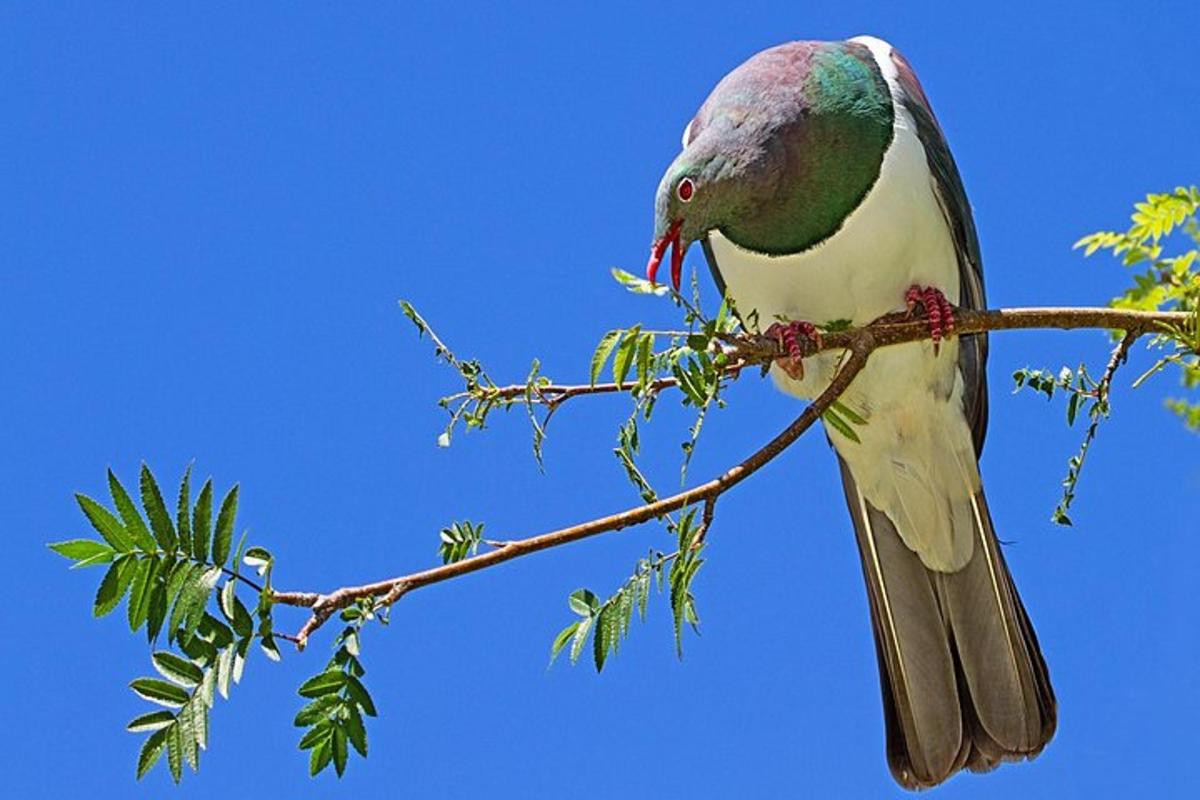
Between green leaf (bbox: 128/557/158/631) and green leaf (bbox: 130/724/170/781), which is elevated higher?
green leaf (bbox: 128/557/158/631)

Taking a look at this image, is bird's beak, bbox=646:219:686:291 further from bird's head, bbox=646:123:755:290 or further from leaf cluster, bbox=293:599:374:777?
leaf cluster, bbox=293:599:374:777

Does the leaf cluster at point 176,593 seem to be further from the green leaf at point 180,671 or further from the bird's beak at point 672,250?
the bird's beak at point 672,250

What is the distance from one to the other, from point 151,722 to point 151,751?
0.14 ft

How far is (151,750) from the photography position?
7.47 feet

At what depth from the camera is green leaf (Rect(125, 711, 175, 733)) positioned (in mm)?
2285

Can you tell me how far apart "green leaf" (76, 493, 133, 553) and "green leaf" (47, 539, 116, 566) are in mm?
14

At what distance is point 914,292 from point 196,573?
2.12 m

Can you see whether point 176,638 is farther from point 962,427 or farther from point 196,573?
point 962,427

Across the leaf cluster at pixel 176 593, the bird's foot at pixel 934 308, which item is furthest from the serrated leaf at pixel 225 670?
the bird's foot at pixel 934 308

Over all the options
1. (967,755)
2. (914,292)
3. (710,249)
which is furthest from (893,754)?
(710,249)

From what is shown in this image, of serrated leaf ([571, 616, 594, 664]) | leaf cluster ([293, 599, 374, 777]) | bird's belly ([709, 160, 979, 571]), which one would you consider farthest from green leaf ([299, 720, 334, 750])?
bird's belly ([709, 160, 979, 571])

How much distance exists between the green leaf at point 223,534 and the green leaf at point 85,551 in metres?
0.14

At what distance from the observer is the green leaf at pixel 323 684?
2.34 metres

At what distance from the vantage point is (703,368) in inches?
101
